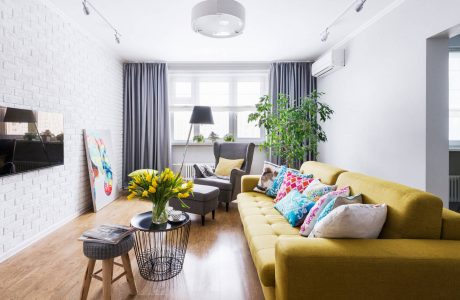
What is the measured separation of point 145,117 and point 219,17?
309 cm

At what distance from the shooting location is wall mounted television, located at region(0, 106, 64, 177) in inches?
86.4

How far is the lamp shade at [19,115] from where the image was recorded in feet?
7.29

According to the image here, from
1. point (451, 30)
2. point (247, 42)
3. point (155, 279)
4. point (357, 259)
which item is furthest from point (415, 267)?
point (247, 42)

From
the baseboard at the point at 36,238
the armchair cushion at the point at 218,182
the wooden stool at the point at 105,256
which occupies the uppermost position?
the armchair cushion at the point at 218,182

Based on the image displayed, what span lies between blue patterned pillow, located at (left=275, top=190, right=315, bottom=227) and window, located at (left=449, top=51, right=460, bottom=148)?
308 centimetres

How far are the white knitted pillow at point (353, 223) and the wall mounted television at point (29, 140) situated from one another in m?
2.56

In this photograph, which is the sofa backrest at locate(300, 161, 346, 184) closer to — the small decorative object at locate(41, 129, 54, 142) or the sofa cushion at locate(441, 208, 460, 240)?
the sofa cushion at locate(441, 208, 460, 240)

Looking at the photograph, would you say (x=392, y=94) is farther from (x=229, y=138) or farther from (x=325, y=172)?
(x=229, y=138)

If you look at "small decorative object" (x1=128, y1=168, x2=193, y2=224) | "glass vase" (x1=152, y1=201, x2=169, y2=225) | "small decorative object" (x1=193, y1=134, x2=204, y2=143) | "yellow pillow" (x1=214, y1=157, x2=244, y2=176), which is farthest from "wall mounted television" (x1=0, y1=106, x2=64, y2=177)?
"small decorative object" (x1=193, y1=134, x2=204, y2=143)

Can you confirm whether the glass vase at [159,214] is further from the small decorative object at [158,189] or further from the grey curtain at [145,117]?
the grey curtain at [145,117]

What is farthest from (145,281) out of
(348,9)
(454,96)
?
(454,96)

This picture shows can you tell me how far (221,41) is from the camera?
387 centimetres

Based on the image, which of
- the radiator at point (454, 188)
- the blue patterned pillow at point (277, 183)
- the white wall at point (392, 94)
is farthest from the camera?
the radiator at point (454, 188)

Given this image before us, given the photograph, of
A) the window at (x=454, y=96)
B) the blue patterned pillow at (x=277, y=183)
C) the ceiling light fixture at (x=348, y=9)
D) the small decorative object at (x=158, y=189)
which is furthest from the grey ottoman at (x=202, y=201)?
the window at (x=454, y=96)
